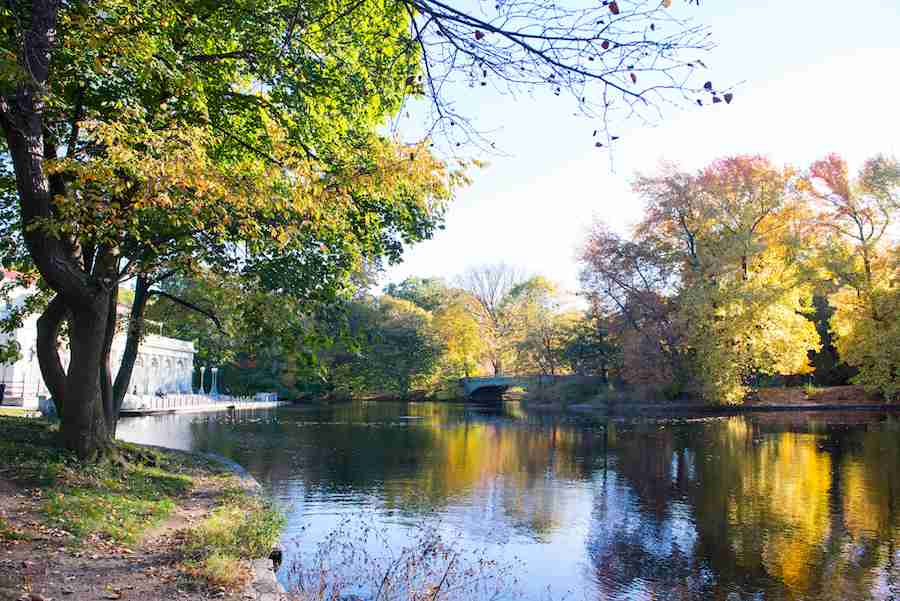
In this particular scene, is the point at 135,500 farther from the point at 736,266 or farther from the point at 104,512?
the point at 736,266

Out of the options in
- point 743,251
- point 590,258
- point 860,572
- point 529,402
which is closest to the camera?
point 860,572

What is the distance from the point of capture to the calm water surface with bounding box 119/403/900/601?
8.95 meters

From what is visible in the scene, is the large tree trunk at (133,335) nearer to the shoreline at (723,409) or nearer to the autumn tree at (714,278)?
the shoreline at (723,409)

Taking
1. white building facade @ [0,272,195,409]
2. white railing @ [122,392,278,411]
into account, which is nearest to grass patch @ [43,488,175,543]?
white building facade @ [0,272,195,409]

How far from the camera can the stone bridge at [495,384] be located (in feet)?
188

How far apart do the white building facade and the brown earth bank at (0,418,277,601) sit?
875 inches

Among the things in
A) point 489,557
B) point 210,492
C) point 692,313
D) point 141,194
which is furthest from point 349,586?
point 692,313

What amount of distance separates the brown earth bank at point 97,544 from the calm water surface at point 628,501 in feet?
7.04

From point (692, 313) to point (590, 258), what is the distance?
8451mm

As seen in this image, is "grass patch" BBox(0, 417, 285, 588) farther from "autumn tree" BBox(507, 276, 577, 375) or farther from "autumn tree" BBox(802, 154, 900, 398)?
"autumn tree" BBox(507, 276, 577, 375)

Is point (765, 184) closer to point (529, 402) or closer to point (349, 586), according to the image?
point (529, 402)

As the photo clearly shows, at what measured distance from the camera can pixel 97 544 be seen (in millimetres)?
7176

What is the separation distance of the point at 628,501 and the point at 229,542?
8582 millimetres

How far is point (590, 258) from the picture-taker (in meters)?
47.2
